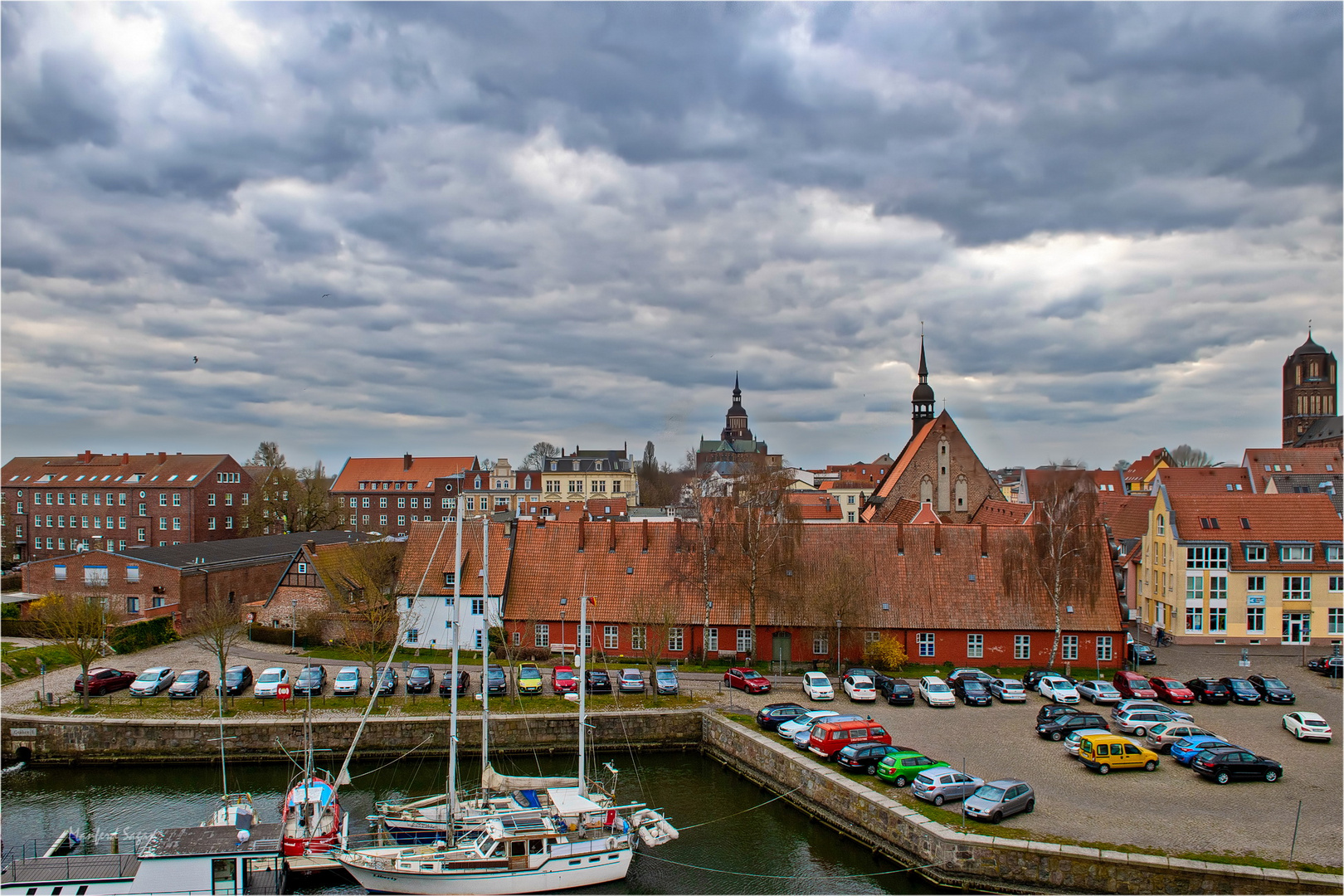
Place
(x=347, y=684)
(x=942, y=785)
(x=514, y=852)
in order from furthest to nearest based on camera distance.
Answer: (x=347, y=684)
(x=942, y=785)
(x=514, y=852)

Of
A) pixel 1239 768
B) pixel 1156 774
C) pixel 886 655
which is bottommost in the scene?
pixel 1156 774

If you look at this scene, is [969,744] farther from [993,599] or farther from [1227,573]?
[1227,573]

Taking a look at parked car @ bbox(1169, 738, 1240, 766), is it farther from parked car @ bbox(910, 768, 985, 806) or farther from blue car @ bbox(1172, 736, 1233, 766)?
parked car @ bbox(910, 768, 985, 806)

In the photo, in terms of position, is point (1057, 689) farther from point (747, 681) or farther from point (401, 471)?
point (401, 471)

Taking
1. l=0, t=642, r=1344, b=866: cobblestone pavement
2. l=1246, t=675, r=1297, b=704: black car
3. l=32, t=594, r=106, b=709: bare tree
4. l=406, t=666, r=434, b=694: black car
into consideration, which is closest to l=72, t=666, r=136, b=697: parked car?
l=32, t=594, r=106, b=709: bare tree

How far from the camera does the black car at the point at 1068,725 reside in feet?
96.9

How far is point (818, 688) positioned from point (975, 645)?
10479 millimetres

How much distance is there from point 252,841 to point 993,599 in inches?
1299

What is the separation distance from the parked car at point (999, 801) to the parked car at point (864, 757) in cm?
378

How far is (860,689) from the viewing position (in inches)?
1352

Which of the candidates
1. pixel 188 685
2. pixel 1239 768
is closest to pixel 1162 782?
pixel 1239 768

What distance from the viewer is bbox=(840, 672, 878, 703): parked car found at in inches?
1346

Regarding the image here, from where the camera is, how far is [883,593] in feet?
138

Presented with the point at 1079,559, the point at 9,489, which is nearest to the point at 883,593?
the point at 1079,559
